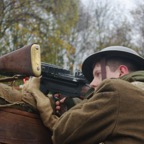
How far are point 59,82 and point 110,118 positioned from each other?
990 millimetres

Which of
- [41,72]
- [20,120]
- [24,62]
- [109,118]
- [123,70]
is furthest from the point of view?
[41,72]

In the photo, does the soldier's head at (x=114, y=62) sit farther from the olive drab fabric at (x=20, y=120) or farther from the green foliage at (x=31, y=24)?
the green foliage at (x=31, y=24)

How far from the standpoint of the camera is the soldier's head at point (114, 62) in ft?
10.2

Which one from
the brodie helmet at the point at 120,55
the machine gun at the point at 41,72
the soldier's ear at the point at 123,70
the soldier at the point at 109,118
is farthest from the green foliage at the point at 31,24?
the soldier at the point at 109,118

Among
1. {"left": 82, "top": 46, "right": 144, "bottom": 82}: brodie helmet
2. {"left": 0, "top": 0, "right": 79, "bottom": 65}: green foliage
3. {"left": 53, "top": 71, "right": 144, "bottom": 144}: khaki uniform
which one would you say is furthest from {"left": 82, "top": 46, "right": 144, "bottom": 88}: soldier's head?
{"left": 0, "top": 0, "right": 79, "bottom": 65}: green foliage

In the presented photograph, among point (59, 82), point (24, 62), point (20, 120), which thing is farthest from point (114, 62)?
point (20, 120)

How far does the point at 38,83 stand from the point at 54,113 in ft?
0.99

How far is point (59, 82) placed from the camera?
3504mm

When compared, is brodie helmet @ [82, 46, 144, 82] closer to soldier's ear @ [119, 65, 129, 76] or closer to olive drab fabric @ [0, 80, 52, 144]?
soldier's ear @ [119, 65, 129, 76]

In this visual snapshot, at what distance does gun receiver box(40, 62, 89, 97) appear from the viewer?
3.47 m

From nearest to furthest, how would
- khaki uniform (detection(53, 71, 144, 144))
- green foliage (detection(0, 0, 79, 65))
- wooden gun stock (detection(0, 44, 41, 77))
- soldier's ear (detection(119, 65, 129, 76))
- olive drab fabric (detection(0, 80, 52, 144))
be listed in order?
khaki uniform (detection(53, 71, 144, 144)) < olive drab fabric (detection(0, 80, 52, 144)) < wooden gun stock (detection(0, 44, 41, 77)) < soldier's ear (detection(119, 65, 129, 76)) < green foliage (detection(0, 0, 79, 65))

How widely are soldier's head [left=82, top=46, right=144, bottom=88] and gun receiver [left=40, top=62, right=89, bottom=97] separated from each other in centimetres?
32

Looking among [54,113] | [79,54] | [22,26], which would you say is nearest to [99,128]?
[54,113]

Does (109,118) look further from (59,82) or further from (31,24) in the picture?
(31,24)
